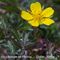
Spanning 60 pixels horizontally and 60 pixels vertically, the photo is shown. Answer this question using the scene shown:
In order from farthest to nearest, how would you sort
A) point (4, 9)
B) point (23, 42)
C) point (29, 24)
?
1. point (4, 9)
2. point (29, 24)
3. point (23, 42)

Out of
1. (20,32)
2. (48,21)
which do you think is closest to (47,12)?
(48,21)

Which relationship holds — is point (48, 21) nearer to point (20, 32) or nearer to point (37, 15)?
point (37, 15)

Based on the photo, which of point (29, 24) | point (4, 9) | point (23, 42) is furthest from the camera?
point (4, 9)

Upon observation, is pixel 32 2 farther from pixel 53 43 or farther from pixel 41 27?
pixel 53 43

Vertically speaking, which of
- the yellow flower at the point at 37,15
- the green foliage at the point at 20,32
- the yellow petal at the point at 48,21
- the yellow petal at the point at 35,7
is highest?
the yellow petal at the point at 35,7

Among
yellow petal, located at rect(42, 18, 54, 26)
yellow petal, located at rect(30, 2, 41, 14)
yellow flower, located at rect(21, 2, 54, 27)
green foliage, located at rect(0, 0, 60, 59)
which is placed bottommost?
green foliage, located at rect(0, 0, 60, 59)

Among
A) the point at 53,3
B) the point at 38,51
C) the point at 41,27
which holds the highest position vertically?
the point at 53,3

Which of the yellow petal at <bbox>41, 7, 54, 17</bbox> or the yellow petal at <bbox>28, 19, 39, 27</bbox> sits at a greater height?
the yellow petal at <bbox>41, 7, 54, 17</bbox>

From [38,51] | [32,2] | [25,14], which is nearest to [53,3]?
[32,2]
